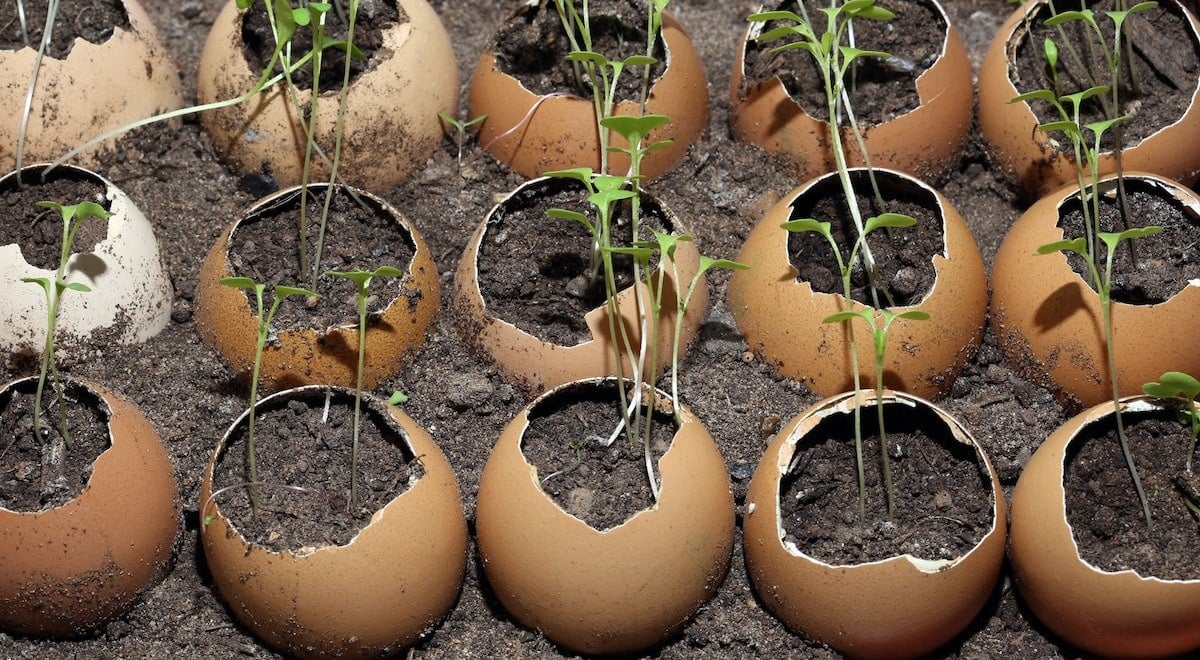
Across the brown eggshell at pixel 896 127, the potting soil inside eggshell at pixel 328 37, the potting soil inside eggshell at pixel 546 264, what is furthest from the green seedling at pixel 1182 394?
the potting soil inside eggshell at pixel 328 37

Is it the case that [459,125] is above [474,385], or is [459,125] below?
above

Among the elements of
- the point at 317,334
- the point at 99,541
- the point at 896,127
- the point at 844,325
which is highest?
the point at 896,127

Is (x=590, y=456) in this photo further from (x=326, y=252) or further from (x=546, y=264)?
(x=326, y=252)

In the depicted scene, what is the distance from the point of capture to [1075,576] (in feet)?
5.51

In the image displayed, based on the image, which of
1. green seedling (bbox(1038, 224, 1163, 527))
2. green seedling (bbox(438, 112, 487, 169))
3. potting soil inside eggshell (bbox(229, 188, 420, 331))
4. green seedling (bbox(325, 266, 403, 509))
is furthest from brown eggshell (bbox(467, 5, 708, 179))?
green seedling (bbox(1038, 224, 1163, 527))

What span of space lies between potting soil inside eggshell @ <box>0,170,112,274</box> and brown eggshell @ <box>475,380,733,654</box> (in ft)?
2.47

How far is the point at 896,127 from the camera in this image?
7.09 ft

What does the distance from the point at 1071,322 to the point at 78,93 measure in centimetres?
163

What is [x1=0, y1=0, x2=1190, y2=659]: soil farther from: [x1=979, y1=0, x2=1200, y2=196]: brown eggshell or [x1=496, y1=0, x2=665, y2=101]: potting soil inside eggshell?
[x1=496, y1=0, x2=665, y2=101]: potting soil inside eggshell

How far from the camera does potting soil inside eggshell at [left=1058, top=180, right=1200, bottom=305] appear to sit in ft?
6.25

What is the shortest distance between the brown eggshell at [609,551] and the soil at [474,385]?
0.09 meters

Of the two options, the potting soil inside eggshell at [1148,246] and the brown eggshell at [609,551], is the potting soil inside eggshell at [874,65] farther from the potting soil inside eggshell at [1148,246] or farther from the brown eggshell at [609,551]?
the brown eggshell at [609,551]

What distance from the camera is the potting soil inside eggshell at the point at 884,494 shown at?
173cm

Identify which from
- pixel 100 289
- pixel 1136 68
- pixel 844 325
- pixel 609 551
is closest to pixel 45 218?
pixel 100 289
